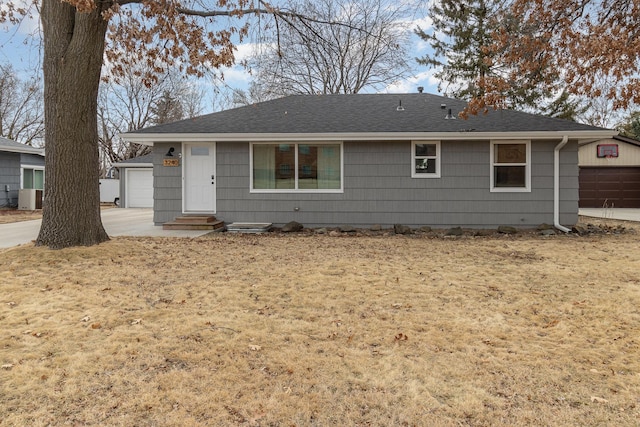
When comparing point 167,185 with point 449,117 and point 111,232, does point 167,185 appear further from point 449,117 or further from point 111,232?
point 449,117

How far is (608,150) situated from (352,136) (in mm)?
14980

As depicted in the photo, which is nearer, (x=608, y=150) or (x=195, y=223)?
(x=195, y=223)

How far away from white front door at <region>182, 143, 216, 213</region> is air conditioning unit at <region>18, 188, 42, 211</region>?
10.1 m

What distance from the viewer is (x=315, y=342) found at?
→ 10.8ft

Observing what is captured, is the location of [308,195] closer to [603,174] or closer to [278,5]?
[278,5]

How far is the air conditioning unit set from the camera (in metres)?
16.6

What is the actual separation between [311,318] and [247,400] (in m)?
1.50

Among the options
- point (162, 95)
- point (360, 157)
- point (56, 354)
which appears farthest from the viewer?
point (162, 95)

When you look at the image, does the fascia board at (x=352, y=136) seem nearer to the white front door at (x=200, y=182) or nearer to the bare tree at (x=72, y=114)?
the white front door at (x=200, y=182)

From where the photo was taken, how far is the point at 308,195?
1059 centimetres

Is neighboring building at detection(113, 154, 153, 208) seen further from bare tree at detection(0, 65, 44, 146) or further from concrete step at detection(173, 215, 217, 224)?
bare tree at detection(0, 65, 44, 146)

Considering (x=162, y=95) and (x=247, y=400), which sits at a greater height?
(x=162, y=95)

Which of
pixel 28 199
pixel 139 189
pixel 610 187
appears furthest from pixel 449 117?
pixel 28 199

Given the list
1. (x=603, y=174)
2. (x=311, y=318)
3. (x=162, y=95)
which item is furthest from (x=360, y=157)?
(x=162, y=95)
